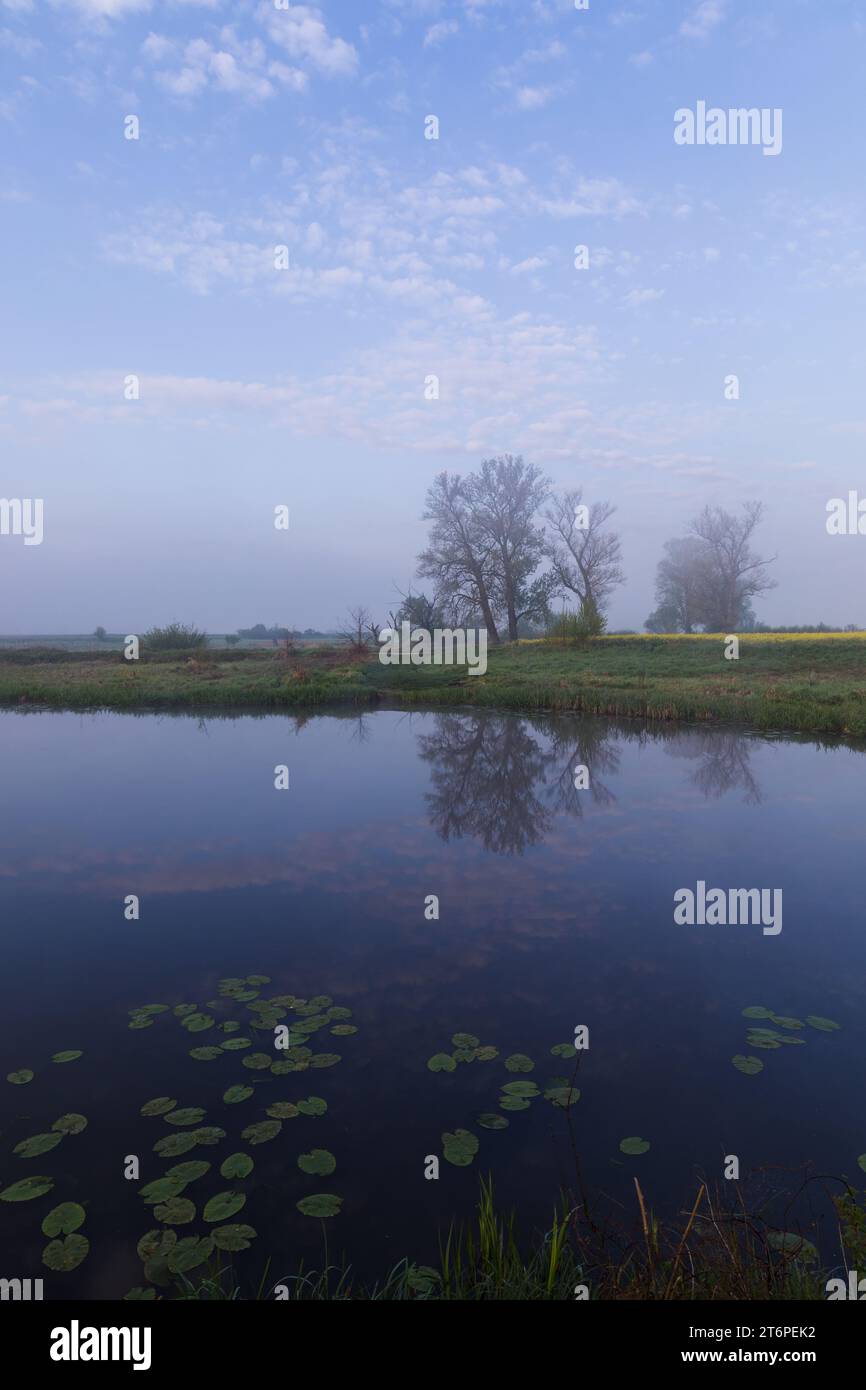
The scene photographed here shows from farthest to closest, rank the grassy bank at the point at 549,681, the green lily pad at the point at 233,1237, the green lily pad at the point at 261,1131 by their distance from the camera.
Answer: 1. the grassy bank at the point at 549,681
2. the green lily pad at the point at 261,1131
3. the green lily pad at the point at 233,1237

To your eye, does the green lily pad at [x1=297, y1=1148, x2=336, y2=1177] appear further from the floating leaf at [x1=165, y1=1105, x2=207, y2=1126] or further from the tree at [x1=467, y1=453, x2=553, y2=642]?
the tree at [x1=467, y1=453, x2=553, y2=642]

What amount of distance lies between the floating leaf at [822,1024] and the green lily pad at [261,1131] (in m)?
3.84

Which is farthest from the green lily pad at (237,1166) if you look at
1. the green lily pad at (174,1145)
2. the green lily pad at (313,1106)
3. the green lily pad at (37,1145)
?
the green lily pad at (37,1145)

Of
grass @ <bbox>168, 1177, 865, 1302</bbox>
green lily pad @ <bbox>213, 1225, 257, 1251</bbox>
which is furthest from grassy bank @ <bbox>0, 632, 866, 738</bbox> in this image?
green lily pad @ <bbox>213, 1225, 257, 1251</bbox>

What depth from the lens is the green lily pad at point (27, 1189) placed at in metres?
3.70

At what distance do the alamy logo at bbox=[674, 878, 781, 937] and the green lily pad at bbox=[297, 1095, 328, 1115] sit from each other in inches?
168

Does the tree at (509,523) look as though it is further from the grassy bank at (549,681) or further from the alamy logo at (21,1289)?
the alamy logo at (21,1289)

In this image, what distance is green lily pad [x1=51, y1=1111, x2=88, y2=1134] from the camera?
13.9ft

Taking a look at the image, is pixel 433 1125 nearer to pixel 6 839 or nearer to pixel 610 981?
pixel 610 981

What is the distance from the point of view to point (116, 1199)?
3711mm
